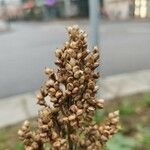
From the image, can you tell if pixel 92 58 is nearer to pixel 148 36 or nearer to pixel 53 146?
pixel 53 146

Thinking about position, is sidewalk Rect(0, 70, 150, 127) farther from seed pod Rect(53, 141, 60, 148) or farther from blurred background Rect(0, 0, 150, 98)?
seed pod Rect(53, 141, 60, 148)

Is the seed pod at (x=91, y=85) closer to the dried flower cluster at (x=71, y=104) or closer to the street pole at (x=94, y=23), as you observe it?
the dried flower cluster at (x=71, y=104)

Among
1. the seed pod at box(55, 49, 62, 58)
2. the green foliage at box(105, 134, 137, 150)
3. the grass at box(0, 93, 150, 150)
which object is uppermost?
the seed pod at box(55, 49, 62, 58)

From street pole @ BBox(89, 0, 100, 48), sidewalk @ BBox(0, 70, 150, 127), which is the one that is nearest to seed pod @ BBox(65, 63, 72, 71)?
street pole @ BBox(89, 0, 100, 48)

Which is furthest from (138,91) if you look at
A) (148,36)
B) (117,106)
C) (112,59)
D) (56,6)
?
(56,6)

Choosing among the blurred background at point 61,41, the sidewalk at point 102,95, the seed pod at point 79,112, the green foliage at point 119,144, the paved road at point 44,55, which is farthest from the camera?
the paved road at point 44,55

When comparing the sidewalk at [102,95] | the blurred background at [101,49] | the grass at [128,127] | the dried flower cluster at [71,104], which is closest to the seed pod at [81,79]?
the dried flower cluster at [71,104]

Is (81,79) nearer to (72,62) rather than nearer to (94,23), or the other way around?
(72,62)
